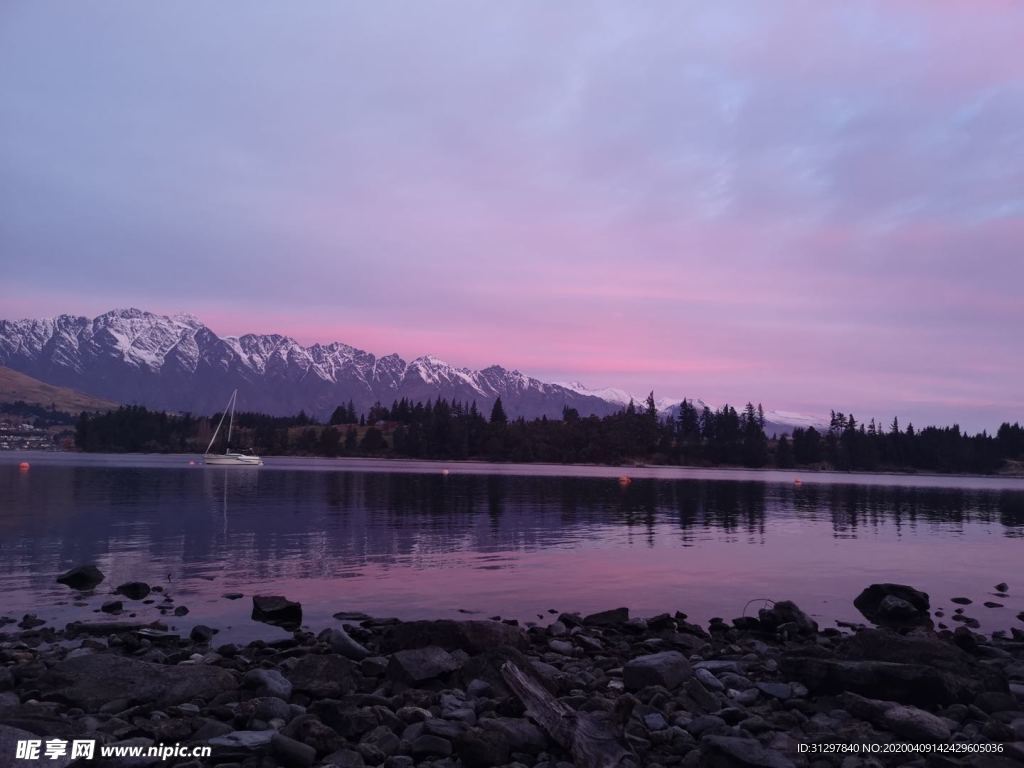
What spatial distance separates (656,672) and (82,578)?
29.9 m

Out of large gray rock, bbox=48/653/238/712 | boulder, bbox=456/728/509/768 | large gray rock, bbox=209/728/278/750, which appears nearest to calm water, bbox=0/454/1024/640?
large gray rock, bbox=48/653/238/712

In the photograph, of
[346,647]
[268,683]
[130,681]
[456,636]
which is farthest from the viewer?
[456,636]

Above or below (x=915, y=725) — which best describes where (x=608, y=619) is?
below

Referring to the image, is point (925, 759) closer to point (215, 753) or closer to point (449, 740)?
point (449, 740)

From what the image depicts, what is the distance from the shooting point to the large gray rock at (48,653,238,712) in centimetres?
1791

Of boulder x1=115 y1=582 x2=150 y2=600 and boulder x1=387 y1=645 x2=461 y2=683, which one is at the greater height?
boulder x1=387 y1=645 x2=461 y2=683

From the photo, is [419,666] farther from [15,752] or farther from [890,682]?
[890,682]

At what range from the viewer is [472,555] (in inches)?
2000

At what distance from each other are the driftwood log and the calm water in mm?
14502

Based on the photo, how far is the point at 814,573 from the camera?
47.8 m

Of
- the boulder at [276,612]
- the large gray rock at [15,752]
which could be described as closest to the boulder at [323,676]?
the large gray rock at [15,752]

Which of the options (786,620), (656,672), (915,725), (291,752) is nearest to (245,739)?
(291,752)

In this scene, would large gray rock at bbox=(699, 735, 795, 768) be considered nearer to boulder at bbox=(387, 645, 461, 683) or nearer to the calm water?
boulder at bbox=(387, 645, 461, 683)

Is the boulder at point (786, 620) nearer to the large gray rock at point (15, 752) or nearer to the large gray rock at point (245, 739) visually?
the large gray rock at point (245, 739)
